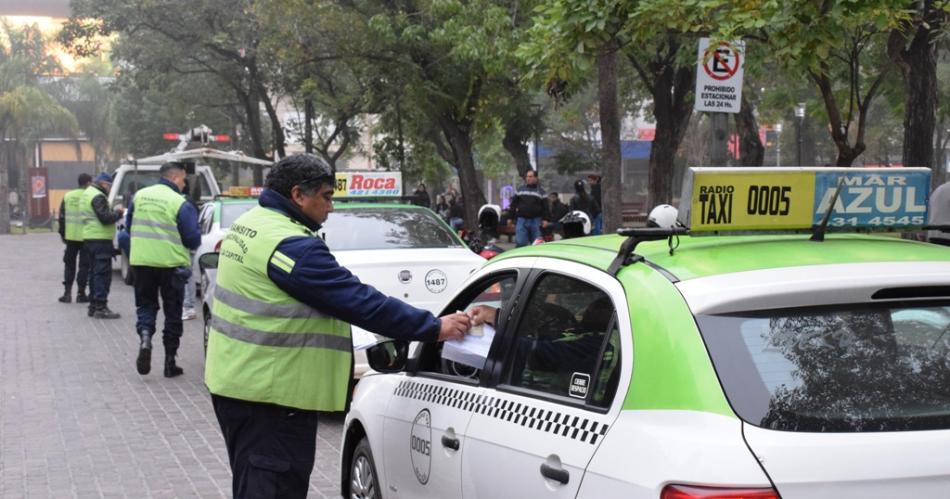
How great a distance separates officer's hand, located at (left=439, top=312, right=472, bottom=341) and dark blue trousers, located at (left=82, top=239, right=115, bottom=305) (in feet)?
37.4

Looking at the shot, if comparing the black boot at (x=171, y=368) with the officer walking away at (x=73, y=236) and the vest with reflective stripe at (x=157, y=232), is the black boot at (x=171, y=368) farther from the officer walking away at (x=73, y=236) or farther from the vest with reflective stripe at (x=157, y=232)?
the officer walking away at (x=73, y=236)

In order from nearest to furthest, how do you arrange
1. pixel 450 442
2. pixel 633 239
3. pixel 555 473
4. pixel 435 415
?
pixel 555 473 → pixel 633 239 → pixel 450 442 → pixel 435 415

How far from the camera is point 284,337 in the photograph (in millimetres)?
4281

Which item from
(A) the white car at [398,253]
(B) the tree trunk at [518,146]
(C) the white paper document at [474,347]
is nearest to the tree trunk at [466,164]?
(B) the tree trunk at [518,146]

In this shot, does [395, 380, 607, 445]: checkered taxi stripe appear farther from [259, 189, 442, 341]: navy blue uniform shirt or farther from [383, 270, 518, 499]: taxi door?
[259, 189, 442, 341]: navy blue uniform shirt

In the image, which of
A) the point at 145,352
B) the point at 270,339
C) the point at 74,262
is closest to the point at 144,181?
the point at 74,262

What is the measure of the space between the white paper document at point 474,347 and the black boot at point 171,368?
21.2 ft

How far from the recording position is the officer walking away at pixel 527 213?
65.4 ft

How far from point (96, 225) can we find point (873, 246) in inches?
500

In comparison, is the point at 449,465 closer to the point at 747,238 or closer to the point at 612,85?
the point at 747,238

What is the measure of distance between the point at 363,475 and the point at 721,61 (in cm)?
550

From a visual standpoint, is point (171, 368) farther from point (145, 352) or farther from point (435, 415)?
point (435, 415)

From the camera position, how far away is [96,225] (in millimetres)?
14781

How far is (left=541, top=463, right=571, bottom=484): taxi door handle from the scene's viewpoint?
330 centimetres
